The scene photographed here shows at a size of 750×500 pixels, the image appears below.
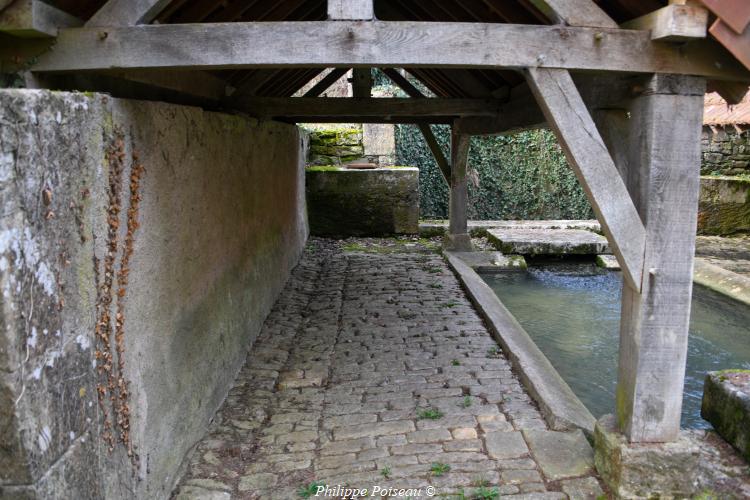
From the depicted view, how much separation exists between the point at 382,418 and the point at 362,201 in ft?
26.1

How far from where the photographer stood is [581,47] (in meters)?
2.88

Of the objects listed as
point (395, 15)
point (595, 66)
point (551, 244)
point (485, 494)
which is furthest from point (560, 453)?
point (551, 244)

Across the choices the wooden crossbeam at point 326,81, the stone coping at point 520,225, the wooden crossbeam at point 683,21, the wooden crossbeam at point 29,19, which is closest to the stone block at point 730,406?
the wooden crossbeam at point 683,21

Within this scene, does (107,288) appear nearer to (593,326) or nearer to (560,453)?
(560,453)

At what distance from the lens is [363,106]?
7.19 meters

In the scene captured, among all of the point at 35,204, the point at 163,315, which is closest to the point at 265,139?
the point at 163,315

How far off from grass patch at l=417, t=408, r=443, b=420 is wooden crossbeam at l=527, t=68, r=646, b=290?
1784mm

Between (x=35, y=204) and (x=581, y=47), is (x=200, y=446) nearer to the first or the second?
(x=35, y=204)

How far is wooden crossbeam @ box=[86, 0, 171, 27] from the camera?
111 inches

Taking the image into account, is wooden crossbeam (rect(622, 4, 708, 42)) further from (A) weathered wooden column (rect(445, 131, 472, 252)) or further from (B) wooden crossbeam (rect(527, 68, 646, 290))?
(A) weathered wooden column (rect(445, 131, 472, 252))

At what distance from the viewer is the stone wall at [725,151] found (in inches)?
512

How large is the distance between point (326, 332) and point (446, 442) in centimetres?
247

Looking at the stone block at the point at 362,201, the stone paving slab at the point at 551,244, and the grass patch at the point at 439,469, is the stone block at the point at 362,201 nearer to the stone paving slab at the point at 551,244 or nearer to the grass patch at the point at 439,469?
the stone paving slab at the point at 551,244

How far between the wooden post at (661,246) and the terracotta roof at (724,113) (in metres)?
10.7
